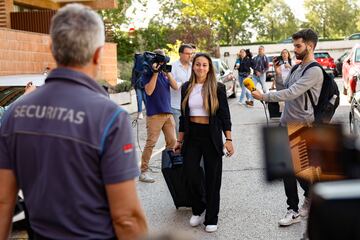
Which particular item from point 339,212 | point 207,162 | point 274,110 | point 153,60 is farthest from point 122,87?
point 339,212

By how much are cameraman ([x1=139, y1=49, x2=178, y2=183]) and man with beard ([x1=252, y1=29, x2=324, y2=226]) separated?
223 centimetres

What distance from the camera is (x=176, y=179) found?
588 cm

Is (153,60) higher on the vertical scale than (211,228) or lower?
higher

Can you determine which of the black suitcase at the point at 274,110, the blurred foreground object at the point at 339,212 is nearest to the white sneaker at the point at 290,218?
the black suitcase at the point at 274,110

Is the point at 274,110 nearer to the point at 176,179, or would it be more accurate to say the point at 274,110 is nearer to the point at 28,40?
the point at 176,179

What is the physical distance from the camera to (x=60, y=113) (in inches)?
81.0

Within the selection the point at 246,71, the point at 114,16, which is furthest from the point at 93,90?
the point at 114,16

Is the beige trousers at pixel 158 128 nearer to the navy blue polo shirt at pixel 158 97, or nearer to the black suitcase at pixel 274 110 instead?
the navy blue polo shirt at pixel 158 97

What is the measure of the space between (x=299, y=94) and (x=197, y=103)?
1022mm

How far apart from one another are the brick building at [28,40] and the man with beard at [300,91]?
9.39 m

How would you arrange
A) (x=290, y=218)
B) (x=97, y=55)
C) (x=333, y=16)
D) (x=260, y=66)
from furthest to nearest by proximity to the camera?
(x=333, y=16) < (x=260, y=66) < (x=290, y=218) < (x=97, y=55)

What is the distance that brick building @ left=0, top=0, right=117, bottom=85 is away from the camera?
43.8 ft

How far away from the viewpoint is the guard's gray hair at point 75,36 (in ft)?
6.79

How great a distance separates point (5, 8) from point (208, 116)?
44.3 ft
